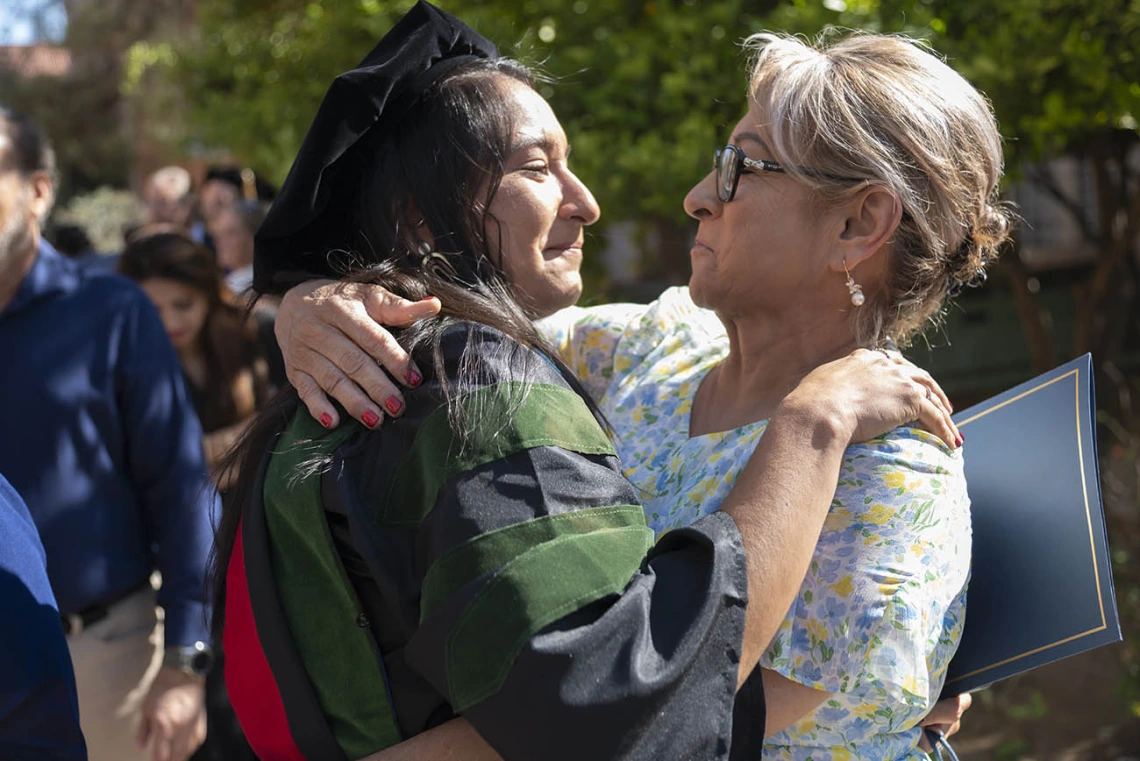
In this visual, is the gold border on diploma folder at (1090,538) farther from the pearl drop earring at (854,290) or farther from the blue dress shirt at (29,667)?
the blue dress shirt at (29,667)

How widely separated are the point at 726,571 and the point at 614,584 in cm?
15

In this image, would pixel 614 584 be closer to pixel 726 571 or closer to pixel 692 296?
pixel 726 571

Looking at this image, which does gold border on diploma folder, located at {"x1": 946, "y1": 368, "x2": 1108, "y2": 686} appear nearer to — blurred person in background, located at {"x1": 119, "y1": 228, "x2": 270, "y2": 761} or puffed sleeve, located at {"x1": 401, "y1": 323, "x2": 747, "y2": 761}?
puffed sleeve, located at {"x1": 401, "y1": 323, "x2": 747, "y2": 761}

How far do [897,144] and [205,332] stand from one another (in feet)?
10.3

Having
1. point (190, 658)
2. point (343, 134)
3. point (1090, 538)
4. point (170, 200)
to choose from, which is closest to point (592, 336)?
point (343, 134)

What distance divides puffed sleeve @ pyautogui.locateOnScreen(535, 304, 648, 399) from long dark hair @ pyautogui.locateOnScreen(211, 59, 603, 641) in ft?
2.09

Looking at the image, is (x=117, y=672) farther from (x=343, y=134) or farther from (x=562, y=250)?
(x=343, y=134)

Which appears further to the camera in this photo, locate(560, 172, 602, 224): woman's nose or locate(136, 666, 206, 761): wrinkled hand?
locate(136, 666, 206, 761): wrinkled hand

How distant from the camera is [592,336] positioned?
237cm

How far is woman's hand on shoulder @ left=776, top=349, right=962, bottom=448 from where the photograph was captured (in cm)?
159

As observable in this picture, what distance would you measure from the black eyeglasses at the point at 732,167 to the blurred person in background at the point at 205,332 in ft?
8.66

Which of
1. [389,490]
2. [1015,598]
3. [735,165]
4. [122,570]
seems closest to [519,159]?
[735,165]

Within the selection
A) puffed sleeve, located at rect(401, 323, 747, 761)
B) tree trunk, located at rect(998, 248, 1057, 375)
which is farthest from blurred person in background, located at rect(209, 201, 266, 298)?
puffed sleeve, located at rect(401, 323, 747, 761)

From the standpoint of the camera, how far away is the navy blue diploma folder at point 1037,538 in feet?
5.72
